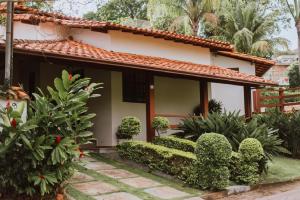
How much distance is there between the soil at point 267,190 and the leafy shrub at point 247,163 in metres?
0.26

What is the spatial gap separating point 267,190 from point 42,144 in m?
5.33

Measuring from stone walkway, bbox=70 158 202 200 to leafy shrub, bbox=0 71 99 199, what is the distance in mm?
874

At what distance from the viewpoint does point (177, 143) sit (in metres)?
10.3

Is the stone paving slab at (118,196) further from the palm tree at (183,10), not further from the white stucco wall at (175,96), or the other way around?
the palm tree at (183,10)

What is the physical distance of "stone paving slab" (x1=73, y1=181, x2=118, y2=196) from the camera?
23.2 ft

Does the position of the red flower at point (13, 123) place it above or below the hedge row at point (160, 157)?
above

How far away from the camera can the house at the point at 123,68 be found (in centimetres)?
1101

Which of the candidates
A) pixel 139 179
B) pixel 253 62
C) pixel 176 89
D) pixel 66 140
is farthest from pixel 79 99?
pixel 253 62

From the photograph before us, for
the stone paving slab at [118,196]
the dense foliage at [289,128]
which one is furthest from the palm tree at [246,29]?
the stone paving slab at [118,196]

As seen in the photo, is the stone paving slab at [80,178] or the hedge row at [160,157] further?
the hedge row at [160,157]

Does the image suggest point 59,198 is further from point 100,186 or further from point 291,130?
point 291,130

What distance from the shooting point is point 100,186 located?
747 centimetres

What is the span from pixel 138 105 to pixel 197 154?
4700mm

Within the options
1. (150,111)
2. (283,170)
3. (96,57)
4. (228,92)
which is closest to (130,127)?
(150,111)
